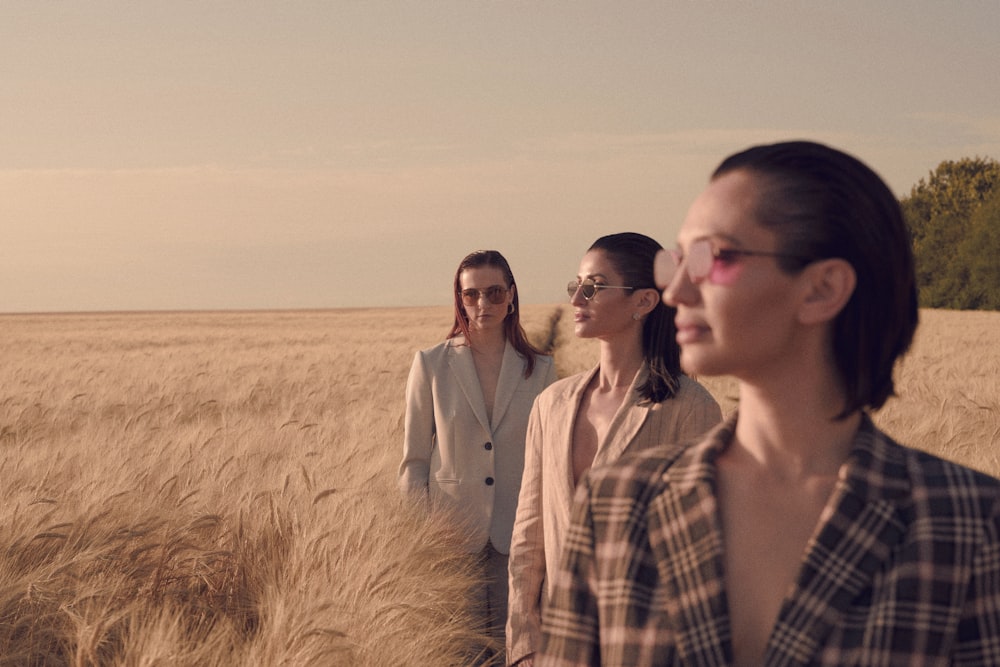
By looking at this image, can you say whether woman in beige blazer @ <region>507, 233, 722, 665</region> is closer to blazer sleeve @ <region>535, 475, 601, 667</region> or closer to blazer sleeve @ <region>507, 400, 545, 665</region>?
blazer sleeve @ <region>507, 400, 545, 665</region>

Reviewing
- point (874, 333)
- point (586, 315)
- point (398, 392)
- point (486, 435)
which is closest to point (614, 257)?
point (586, 315)

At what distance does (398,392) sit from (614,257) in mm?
9208

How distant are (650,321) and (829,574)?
1.61 metres

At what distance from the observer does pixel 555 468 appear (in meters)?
2.56

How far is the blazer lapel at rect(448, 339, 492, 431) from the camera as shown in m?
3.70

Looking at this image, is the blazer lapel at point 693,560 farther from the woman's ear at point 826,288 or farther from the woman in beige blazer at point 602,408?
the woman in beige blazer at point 602,408

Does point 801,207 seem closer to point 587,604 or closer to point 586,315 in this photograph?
point 587,604

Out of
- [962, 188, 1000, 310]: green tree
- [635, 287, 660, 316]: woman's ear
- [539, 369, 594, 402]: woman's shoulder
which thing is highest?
[962, 188, 1000, 310]: green tree

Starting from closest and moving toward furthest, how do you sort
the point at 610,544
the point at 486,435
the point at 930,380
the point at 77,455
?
the point at 610,544
the point at 486,435
the point at 77,455
the point at 930,380

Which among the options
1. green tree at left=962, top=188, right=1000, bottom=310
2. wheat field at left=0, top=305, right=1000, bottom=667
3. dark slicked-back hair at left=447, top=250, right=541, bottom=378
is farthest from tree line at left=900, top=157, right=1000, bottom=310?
dark slicked-back hair at left=447, top=250, right=541, bottom=378

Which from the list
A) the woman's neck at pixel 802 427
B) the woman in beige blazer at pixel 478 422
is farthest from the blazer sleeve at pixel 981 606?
the woman in beige blazer at pixel 478 422

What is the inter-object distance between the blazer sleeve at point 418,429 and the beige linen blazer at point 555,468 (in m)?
1.15

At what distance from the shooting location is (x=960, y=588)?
1.10 meters

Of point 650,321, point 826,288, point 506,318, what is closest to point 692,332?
point 826,288
